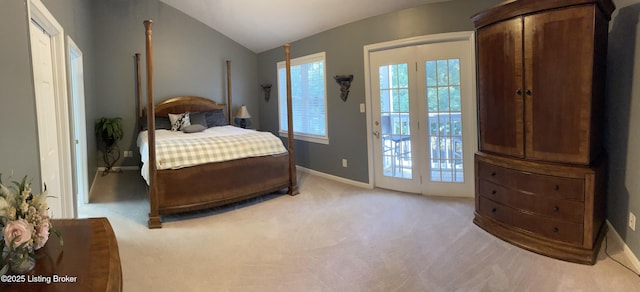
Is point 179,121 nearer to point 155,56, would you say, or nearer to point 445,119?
point 155,56

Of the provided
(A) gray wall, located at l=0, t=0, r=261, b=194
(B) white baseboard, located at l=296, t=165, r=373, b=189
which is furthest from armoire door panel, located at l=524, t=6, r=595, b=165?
(A) gray wall, located at l=0, t=0, r=261, b=194

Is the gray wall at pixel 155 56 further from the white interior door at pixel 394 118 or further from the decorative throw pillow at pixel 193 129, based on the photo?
the white interior door at pixel 394 118

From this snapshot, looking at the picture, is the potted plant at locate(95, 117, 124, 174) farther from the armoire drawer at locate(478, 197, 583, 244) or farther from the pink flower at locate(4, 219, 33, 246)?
the armoire drawer at locate(478, 197, 583, 244)

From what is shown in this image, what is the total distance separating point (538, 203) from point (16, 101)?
10.9 feet

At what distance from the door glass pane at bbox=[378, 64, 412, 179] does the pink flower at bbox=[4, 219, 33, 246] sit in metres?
3.81

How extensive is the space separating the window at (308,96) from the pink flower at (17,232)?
14.4 ft

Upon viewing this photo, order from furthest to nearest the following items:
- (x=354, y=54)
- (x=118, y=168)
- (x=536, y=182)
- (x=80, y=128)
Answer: (x=118, y=168)
(x=354, y=54)
(x=80, y=128)
(x=536, y=182)

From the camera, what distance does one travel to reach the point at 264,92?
6734 millimetres

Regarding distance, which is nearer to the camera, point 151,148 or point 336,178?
point 151,148

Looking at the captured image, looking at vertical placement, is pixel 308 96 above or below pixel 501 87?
above

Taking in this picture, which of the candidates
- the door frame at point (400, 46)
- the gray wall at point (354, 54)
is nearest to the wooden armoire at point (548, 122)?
the door frame at point (400, 46)

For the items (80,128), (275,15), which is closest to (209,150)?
(80,128)

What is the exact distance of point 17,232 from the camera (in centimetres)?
95

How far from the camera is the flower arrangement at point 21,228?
0.95 m
